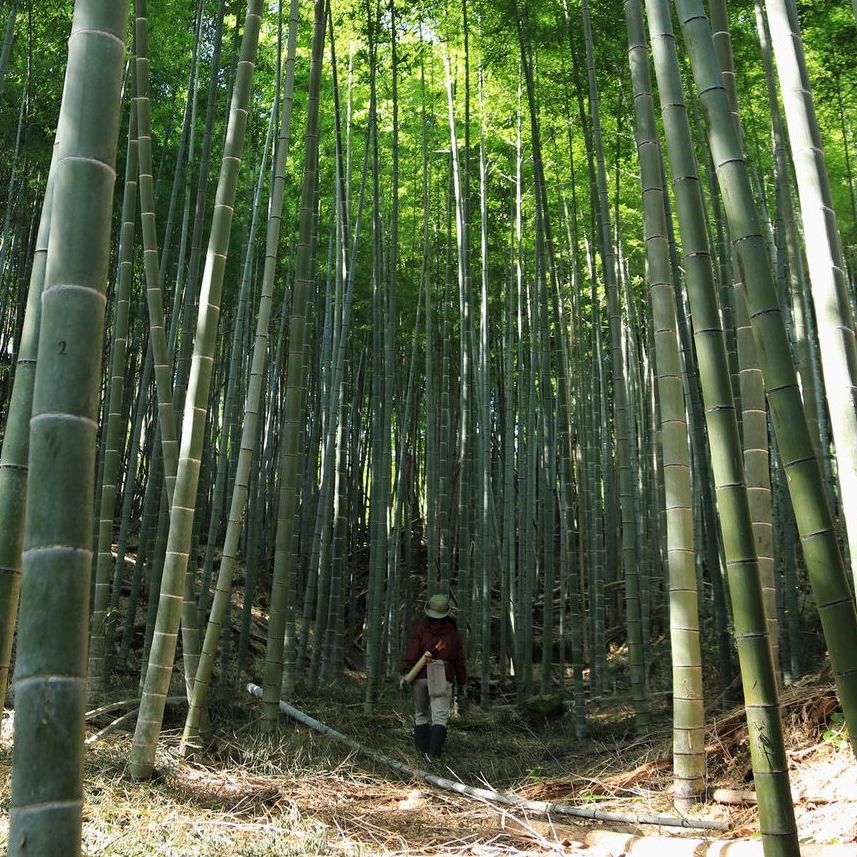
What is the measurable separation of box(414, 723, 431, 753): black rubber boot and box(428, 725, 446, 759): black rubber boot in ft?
0.30

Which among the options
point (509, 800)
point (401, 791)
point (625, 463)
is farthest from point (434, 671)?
point (625, 463)

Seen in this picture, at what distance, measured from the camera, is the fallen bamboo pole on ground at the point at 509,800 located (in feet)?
9.18

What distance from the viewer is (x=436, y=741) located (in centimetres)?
437

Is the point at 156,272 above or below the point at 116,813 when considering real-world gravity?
above

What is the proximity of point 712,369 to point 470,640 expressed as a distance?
5.73m

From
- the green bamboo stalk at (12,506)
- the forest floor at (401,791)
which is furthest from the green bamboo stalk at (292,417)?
the green bamboo stalk at (12,506)

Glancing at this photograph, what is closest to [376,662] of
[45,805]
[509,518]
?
[509,518]

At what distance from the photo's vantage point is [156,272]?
10.6 ft

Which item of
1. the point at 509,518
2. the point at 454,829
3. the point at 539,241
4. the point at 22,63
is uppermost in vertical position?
the point at 22,63

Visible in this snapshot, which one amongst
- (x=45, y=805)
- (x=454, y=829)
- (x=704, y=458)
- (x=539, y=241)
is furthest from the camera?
(x=539, y=241)

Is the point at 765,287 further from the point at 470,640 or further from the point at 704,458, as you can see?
the point at 470,640

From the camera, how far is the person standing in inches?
174

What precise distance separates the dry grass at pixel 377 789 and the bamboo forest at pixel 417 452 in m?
0.02

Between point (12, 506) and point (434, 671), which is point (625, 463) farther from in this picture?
point (12, 506)
